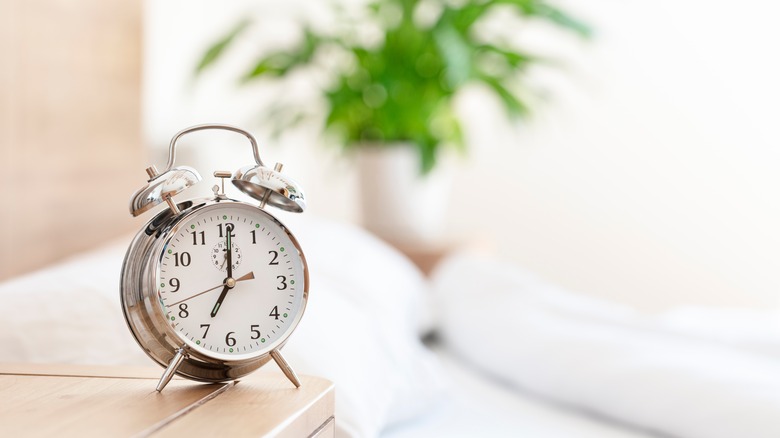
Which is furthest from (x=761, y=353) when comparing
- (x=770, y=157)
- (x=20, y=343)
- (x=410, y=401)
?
(x=770, y=157)

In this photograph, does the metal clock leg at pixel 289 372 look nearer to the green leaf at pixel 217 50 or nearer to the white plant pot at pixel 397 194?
the green leaf at pixel 217 50

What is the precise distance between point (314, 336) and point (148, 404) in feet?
1.03

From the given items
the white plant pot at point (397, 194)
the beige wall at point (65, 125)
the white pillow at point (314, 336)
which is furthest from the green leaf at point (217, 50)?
the white pillow at point (314, 336)

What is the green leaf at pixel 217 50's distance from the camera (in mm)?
2121

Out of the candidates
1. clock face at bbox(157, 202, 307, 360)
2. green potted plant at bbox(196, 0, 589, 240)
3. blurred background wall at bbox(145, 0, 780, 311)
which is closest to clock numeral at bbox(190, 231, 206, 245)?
clock face at bbox(157, 202, 307, 360)

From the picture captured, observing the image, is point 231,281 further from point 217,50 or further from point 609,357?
point 217,50

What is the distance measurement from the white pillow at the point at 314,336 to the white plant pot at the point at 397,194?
3.90 feet

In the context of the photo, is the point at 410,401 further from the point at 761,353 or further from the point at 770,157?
the point at 770,157

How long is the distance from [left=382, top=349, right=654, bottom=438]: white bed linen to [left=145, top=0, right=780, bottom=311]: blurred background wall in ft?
5.66

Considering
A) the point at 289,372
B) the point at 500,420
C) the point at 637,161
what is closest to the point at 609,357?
the point at 500,420

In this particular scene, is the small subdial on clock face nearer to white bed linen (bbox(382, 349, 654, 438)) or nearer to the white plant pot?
white bed linen (bbox(382, 349, 654, 438))

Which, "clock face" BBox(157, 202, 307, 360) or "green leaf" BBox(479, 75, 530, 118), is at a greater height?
"green leaf" BBox(479, 75, 530, 118)

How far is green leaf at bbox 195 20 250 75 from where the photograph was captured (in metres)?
2.12

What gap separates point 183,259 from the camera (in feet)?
2.34
